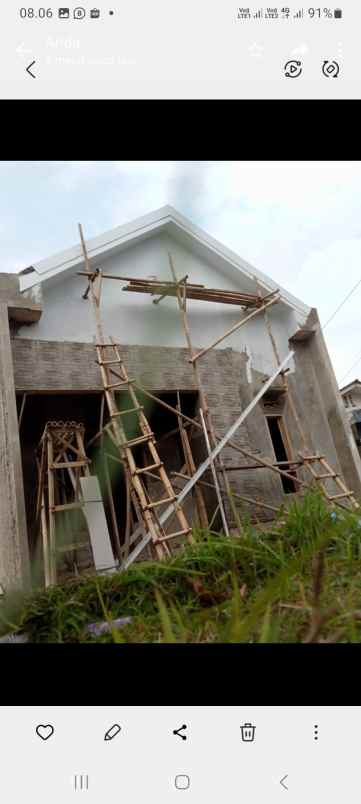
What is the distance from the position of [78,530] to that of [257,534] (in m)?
4.48

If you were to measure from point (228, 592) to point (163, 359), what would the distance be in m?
Answer: 5.04

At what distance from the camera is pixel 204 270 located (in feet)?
23.5

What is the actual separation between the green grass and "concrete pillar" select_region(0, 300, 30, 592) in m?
2.46

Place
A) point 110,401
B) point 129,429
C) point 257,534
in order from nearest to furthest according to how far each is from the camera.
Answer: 1. point 257,534
2. point 110,401
3. point 129,429

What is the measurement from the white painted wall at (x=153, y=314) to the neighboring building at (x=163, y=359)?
0.6 inches

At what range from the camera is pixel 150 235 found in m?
6.77

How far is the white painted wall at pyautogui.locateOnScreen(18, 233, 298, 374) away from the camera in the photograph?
235 inches

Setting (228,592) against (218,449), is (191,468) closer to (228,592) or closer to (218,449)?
(218,449)

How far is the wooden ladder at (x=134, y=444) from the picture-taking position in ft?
14.5
